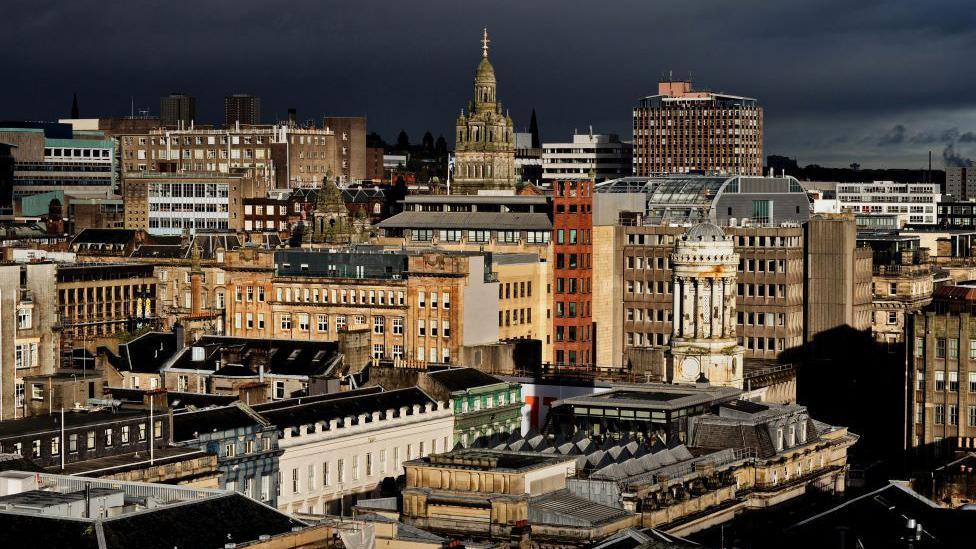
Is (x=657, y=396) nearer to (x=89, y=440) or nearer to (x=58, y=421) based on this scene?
(x=58, y=421)

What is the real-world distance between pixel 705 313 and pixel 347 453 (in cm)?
3657

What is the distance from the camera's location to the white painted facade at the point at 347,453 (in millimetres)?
131000

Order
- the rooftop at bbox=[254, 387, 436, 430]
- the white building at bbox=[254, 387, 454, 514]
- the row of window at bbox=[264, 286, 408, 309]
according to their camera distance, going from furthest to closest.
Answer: the row of window at bbox=[264, 286, 408, 309] → the rooftop at bbox=[254, 387, 436, 430] → the white building at bbox=[254, 387, 454, 514]

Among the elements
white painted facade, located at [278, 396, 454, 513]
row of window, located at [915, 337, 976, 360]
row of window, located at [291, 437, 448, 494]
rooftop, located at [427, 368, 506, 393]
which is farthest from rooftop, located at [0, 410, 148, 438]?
row of window, located at [915, 337, 976, 360]

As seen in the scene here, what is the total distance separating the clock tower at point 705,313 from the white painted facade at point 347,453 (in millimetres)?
23085

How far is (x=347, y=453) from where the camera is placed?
5379 inches

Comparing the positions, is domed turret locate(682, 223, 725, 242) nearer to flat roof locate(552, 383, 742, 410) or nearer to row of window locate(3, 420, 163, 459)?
flat roof locate(552, 383, 742, 410)

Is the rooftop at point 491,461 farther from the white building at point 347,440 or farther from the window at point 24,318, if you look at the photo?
the window at point 24,318

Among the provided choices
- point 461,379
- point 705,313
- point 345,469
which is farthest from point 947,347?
point 345,469

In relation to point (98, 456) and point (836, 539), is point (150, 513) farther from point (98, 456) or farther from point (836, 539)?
point (836, 539)

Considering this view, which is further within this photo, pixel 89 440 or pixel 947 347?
pixel 947 347

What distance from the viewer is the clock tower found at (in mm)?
160750

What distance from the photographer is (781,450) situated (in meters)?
141

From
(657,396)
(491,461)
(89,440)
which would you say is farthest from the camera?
(657,396)
